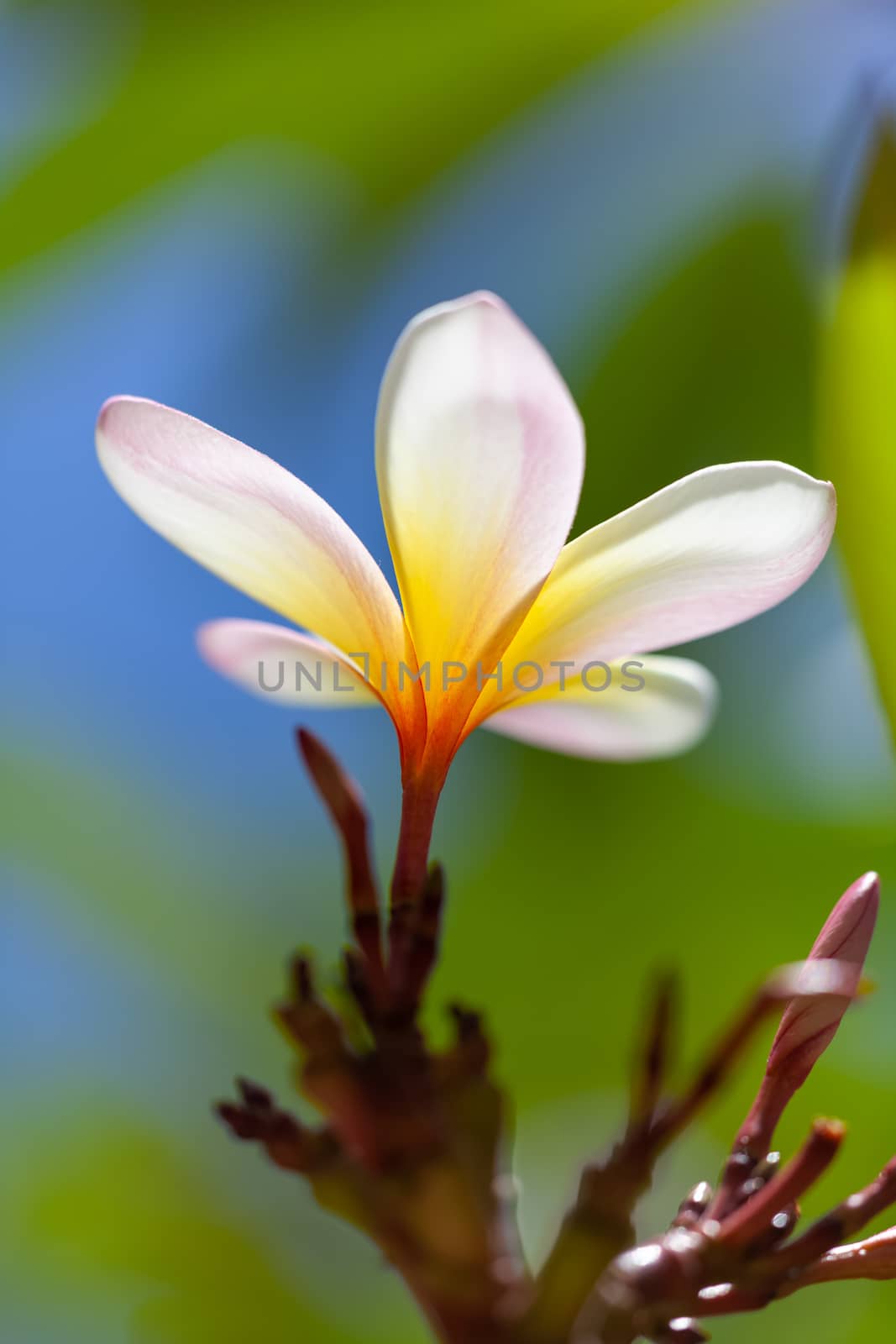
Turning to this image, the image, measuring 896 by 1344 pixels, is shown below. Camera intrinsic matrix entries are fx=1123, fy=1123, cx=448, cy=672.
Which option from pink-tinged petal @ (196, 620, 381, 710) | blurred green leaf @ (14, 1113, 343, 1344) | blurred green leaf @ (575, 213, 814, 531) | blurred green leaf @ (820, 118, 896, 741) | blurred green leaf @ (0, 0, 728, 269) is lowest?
blurred green leaf @ (14, 1113, 343, 1344)

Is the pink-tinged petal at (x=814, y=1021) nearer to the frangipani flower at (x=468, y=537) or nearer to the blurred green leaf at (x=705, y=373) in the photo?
the frangipani flower at (x=468, y=537)

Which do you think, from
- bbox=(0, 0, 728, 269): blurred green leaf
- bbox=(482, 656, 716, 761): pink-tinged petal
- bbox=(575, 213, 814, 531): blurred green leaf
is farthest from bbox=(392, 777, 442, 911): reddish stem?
bbox=(0, 0, 728, 269): blurred green leaf

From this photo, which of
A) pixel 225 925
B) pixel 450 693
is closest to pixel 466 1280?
pixel 450 693

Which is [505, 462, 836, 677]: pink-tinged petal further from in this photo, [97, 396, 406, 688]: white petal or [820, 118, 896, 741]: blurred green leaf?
[820, 118, 896, 741]: blurred green leaf

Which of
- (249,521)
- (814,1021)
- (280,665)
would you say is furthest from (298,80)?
(814,1021)

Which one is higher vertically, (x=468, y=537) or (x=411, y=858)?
(x=468, y=537)

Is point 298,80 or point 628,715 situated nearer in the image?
point 628,715

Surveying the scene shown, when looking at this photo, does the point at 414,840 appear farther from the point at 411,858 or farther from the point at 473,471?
the point at 473,471

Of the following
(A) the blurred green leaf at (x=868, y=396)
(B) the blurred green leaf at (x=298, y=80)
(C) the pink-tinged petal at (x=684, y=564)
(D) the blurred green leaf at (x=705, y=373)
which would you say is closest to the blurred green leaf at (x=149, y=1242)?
(D) the blurred green leaf at (x=705, y=373)

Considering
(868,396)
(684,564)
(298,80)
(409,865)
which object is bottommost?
(409,865)
